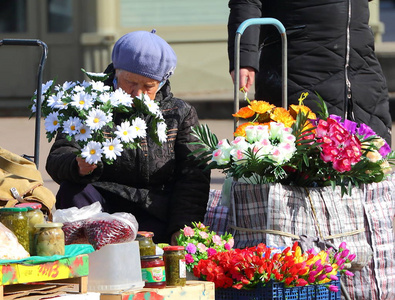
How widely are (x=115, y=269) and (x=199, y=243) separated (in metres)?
0.66

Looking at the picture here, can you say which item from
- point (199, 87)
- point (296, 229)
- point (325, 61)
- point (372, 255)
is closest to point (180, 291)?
point (296, 229)

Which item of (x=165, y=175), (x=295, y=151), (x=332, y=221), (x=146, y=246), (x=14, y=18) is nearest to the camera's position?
(x=146, y=246)

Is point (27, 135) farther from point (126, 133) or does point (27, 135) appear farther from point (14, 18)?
point (126, 133)

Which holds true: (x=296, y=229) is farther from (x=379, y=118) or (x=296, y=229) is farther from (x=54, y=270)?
(x=54, y=270)

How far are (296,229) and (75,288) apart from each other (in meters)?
1.23

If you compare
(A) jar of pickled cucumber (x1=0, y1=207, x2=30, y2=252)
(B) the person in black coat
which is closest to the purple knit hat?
(B) the person in black coat

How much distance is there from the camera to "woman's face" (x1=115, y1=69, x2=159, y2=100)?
13.9 feet

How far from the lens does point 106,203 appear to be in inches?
171

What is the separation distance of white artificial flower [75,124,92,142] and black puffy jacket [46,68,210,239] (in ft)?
2.00


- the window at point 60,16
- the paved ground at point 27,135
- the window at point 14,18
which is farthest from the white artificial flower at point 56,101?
the window at point 14,18

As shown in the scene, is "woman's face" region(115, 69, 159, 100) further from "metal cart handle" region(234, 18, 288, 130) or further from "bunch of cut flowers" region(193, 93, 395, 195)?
"metal cart handle" region(234, 18, 288, 130)

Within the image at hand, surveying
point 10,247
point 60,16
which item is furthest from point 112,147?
point 60,16

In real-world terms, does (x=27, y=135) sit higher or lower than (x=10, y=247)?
higher

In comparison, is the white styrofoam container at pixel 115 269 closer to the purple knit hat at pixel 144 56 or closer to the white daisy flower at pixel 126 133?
the white daisy flower at pixel 126 133
